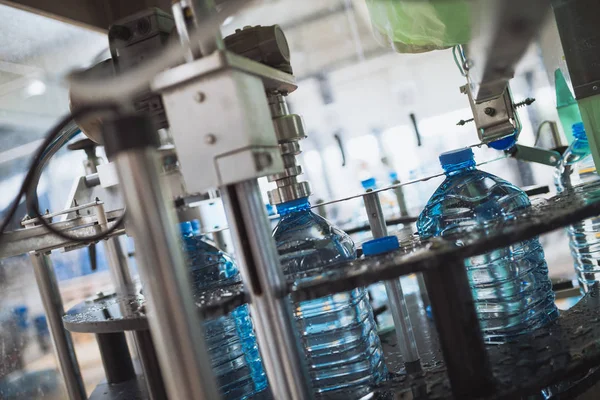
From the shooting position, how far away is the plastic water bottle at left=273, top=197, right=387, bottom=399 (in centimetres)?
114

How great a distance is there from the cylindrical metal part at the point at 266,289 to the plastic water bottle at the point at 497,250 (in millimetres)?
551

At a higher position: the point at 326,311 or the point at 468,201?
the point at 468,201

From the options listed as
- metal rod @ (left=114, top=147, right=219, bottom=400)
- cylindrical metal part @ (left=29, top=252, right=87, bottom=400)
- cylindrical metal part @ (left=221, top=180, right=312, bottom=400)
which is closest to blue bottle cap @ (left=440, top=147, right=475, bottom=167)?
cylindrical metal part @ (left=221, top=180, right=312, bottom=400)

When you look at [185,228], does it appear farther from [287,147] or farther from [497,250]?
[497,250]

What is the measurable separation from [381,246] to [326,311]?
345mm

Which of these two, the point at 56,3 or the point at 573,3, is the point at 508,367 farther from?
the point at 56,3

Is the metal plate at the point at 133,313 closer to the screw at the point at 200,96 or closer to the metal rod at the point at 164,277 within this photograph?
the metal rod at the point at 164,277

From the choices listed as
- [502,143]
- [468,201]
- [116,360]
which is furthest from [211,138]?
[116,360]

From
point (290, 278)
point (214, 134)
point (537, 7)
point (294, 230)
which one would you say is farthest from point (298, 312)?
point (537, 7)

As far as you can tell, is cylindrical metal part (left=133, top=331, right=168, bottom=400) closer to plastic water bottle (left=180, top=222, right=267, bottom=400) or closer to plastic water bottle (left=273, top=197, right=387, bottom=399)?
plastic water bottle (left=180, top=222, right=267, bottom=400)

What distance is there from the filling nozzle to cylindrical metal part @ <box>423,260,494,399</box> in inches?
13.0

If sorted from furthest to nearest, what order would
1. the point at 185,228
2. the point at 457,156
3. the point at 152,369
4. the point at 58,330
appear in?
1. the point at 58,330
2. the point at 185,228
3. the point at 457,156
4. the point at 152,369

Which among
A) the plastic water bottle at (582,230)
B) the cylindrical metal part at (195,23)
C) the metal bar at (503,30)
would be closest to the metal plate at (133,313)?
the cylindrical metal part at (195,23)

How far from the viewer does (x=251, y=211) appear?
0.73 metres
